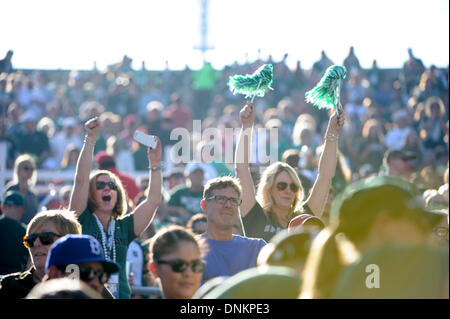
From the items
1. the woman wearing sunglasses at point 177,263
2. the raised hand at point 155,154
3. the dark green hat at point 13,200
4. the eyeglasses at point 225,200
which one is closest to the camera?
the woman wearing sunglasses at point 177,263

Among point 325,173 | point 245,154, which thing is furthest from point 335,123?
point 245,154

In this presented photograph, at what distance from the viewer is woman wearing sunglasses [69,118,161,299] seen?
600cm

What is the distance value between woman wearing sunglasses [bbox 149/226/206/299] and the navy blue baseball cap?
260 millimetres

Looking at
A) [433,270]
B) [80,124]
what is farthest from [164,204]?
[433,270]

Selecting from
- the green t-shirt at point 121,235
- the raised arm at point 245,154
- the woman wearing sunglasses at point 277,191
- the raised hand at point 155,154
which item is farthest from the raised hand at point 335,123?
the green t-shirt at point 121,235

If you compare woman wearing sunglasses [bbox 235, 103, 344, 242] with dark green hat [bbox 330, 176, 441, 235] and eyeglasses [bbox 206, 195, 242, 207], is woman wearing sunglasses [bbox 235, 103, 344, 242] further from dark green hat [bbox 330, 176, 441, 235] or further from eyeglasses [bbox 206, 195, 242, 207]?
dark green hat [bbox 330, 176, 441, 235]

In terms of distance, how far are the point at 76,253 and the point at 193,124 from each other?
35.2 feet

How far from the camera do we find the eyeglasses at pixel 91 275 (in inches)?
167

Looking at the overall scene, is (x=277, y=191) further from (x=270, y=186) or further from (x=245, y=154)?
(x=245, y=154)

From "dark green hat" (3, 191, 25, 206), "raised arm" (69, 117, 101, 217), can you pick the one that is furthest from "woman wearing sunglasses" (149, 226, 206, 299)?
"dark green hat" (3, 191, 25, 206)

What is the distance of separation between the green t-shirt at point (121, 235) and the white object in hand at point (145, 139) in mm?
579

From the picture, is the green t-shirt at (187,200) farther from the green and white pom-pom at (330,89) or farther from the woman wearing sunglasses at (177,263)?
the woman wearing sunglasses at (177,263)

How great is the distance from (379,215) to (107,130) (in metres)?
10.3

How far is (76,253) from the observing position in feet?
14.0
